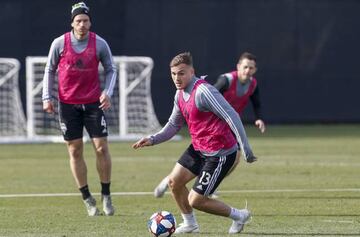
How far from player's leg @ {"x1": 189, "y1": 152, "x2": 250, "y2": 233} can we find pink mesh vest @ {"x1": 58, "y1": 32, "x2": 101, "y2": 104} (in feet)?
8.82

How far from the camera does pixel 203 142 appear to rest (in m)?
12.1

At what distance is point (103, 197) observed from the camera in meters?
14.1

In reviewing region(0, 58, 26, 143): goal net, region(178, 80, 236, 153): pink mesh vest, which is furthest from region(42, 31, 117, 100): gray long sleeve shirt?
region(0, 58, 26, 143): goal net

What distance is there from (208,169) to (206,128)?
41 cm

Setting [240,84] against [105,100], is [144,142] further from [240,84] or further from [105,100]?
[240,84]

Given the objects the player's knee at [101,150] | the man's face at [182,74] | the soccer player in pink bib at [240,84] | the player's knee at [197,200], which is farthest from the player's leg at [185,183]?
the soccer player in pink bib at [240,84]

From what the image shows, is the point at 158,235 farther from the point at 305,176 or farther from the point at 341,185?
the point at 305,176

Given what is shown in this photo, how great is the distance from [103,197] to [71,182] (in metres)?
4.28

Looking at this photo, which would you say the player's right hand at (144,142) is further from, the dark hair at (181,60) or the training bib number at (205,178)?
the dark hair at (181,60)

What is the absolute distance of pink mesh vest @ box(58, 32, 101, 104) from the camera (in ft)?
46.9

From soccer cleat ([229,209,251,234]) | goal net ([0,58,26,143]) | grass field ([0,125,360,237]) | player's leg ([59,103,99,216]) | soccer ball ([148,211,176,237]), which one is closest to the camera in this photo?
soccer ball ([148,211,176,237])

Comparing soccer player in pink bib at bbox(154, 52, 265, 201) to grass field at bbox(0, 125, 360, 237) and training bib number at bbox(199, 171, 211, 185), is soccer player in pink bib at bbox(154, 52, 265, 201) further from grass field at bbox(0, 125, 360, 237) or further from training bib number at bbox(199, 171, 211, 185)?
training bib number at bbox(199, 171, 211, 185)

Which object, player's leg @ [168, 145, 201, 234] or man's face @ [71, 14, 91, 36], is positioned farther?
man's face @ [71, 14, 91, 36]

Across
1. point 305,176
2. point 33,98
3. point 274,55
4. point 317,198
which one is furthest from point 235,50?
point 317,198
